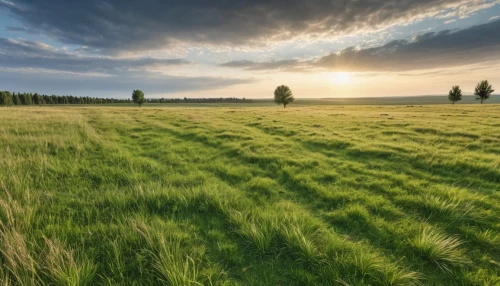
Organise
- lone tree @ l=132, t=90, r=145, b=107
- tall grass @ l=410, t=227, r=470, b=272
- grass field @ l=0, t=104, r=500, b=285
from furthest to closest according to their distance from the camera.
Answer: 1. lone tree @ l=132, t=90, r=145, b=107
2. tall grass @ l=410, t=227, r=470, b=272
3. grass field @ l=0, t=104, r=500, b=285

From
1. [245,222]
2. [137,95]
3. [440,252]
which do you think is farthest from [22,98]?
[440,252]

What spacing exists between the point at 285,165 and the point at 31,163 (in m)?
7.99

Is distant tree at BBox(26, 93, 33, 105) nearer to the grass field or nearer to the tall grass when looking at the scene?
the grass field

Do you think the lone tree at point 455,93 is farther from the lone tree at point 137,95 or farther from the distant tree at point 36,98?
the distant tree at point 36,98

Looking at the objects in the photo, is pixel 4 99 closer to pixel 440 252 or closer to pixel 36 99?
pixel 36 99

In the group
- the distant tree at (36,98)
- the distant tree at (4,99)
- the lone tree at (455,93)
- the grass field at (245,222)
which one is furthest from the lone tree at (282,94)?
the distant tree at (36,98)

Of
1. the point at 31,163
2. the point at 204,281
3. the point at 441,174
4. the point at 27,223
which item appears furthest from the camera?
the point at 441,174

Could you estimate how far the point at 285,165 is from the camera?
8352 millimetres

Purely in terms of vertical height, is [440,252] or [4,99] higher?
[4,99]

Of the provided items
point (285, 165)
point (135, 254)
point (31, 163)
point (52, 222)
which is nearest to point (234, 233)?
point (135, 254)

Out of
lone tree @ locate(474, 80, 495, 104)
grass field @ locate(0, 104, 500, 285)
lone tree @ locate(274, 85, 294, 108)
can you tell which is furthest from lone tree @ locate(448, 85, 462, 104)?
grass field @ locate(0, 104, 500, 285)

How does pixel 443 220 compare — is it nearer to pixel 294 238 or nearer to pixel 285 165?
pixel 294 238

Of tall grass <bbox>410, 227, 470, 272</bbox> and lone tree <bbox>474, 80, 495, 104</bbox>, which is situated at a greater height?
lone tree <bbox>474, 80, 495, 104</bbox>

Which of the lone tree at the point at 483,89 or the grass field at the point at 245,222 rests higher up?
the lone tree at the point at 483,89
